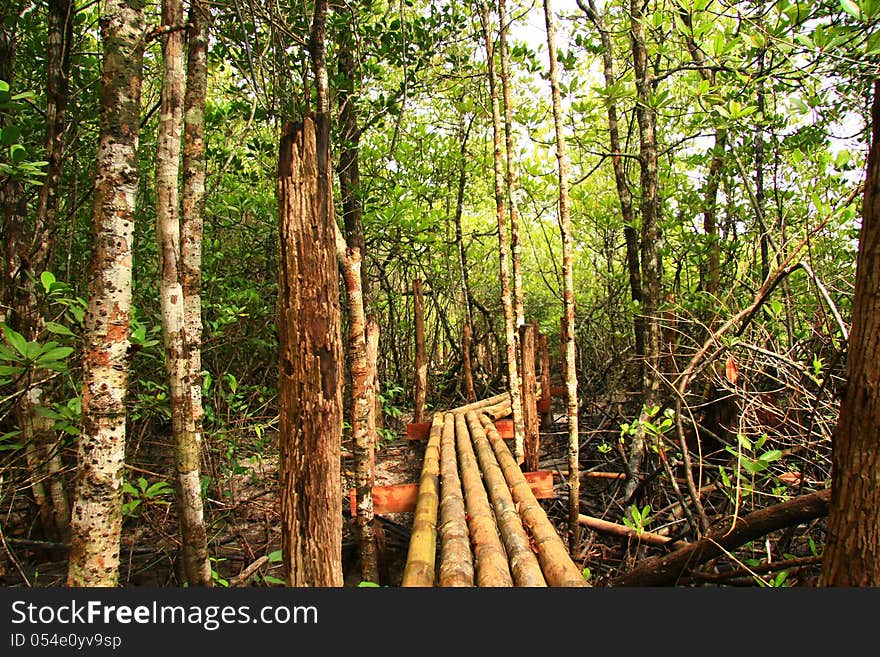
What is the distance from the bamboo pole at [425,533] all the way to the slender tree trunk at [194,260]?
3.94ft

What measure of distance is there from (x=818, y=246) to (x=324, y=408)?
14.7ft

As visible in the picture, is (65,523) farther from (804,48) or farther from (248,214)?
(804,48)

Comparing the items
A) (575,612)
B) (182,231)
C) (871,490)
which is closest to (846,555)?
(871,490)

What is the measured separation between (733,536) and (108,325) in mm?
3060

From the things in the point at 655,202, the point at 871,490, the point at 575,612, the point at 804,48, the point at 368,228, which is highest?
the point at 368,228

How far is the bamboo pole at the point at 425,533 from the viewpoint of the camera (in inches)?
93.9

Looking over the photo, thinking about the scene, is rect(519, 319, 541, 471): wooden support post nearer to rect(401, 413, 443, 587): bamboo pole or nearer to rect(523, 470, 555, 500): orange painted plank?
rect(523, 470, 555, 500): orange painted plank

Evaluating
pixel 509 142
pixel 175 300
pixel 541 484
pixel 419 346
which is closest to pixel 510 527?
pixel 541 484

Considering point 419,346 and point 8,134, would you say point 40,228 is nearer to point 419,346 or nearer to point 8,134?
point 8,134

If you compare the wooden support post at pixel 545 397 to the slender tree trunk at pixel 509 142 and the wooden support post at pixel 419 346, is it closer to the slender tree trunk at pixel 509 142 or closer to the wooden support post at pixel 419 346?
the wooden support post at pixel 419 346

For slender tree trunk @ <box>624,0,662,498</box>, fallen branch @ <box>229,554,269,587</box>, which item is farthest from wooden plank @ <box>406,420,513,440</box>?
fallen branch @ <box>229,554,269,587</box>

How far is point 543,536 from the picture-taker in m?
2.83

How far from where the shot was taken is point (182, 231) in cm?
296

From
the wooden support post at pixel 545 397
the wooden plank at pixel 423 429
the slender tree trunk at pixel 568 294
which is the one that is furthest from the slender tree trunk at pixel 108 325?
the wooden support post at pixel 545 397
